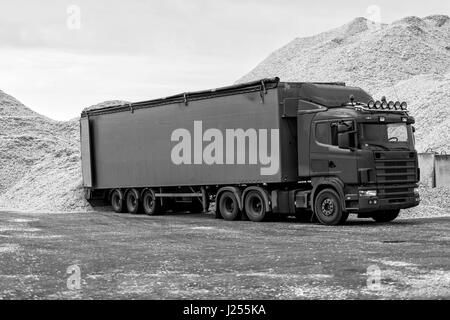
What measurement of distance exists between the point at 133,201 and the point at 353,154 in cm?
1059

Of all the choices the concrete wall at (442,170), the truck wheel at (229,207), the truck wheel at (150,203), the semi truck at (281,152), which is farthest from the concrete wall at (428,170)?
the truck wheel at (150,203)

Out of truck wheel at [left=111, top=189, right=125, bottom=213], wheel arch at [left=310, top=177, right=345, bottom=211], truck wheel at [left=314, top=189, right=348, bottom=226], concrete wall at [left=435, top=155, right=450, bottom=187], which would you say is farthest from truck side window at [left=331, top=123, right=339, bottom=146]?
concrete wall at [left=435, top=155, right=450, bottom=187]

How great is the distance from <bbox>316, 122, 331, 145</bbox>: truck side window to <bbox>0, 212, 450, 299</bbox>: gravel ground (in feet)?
7.36

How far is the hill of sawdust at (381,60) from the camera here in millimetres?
55312

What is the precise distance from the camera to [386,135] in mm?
19625

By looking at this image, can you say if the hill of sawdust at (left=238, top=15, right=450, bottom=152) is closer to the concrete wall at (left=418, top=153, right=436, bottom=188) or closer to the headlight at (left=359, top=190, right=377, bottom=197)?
the concrete wall at (left=418, top=153, right=436, bottom=188)

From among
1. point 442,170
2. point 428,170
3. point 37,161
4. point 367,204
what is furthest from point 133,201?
point 37,161

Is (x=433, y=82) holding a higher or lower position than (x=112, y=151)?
higher

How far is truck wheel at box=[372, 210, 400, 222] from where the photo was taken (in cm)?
2106
